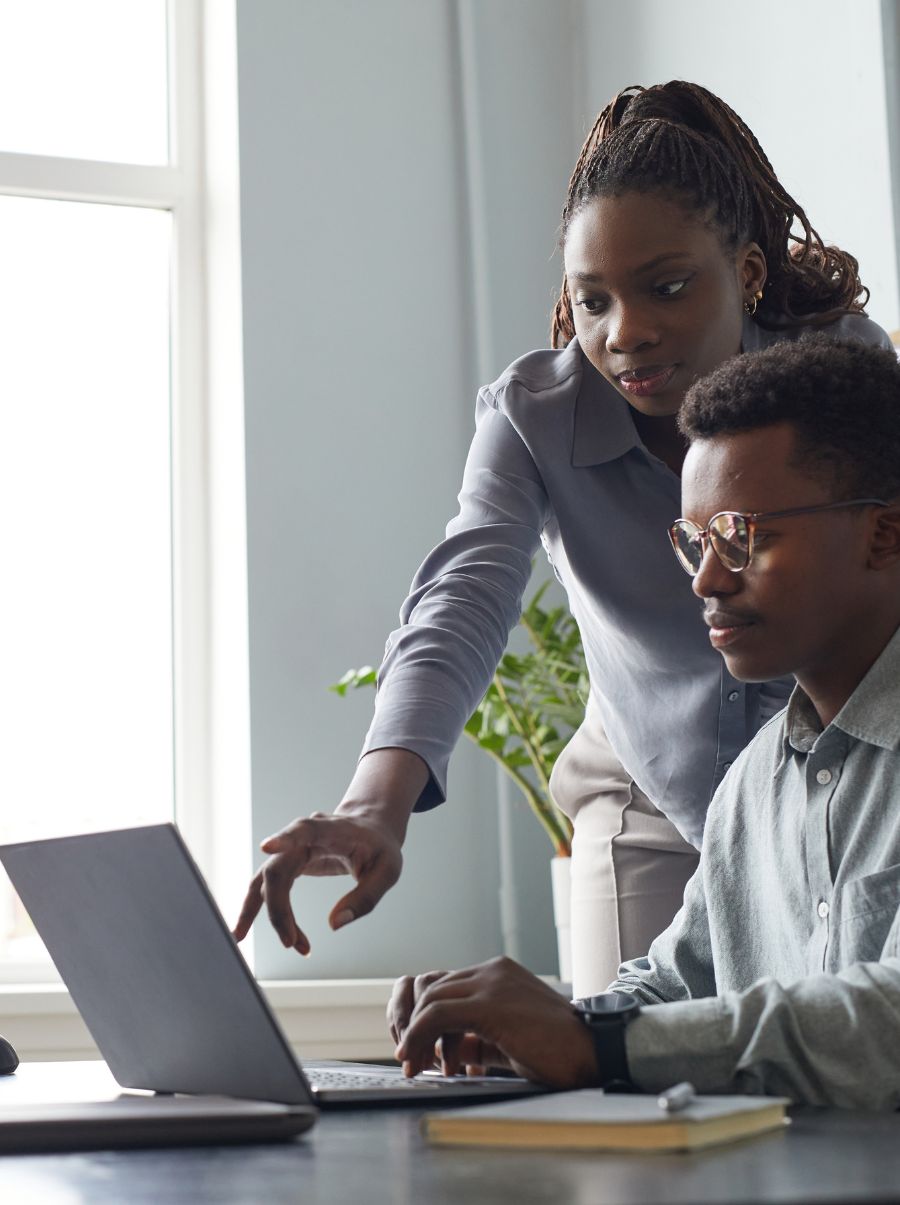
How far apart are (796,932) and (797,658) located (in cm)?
20

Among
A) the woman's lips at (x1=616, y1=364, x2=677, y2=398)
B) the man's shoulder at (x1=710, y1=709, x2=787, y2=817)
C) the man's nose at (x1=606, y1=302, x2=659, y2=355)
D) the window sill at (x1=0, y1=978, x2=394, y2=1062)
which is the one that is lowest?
Result: the window sill at (x1=0, y1=978, x2=394, y2=1062)

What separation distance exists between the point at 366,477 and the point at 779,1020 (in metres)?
2.16

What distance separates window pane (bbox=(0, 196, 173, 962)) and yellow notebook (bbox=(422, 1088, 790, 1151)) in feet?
7.78

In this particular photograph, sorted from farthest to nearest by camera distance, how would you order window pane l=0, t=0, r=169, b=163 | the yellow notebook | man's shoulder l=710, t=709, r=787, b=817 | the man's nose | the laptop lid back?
window pane l=0, t=0, r=169, b=163, the man's nose, man's shoulder l=710, t=709, r=787, b=817, the laptop lid back, the yellow notebook

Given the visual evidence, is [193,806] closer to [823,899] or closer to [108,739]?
[108,739]

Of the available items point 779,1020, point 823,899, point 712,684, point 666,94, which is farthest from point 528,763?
point 779,1020

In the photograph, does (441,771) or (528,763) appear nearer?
(441,771)

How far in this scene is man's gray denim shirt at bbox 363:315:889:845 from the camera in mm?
1544

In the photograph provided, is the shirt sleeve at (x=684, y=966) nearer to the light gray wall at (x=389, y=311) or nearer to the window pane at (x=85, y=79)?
the light gray wall at (x=389, y=311)

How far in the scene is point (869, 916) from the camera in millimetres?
1062

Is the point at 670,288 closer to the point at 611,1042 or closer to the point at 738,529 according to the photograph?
the point at 738,529

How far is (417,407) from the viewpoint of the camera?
9.98 ft

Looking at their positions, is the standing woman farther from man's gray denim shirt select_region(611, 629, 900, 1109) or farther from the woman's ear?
man's gray denim shirt select_region(611, 629, 900, 1109)

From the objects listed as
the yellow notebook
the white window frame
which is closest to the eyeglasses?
the yellow notebook
